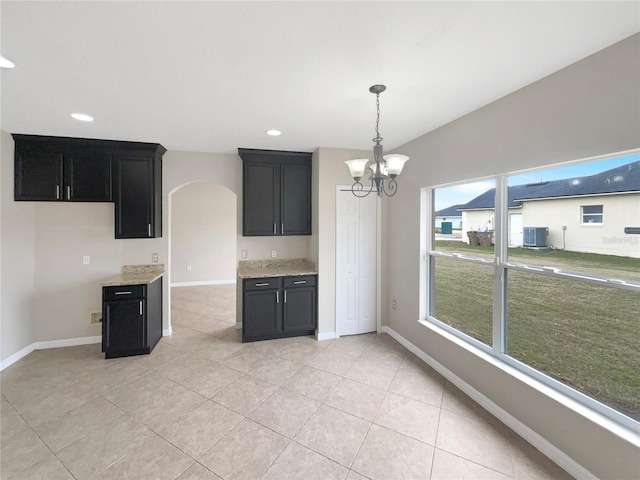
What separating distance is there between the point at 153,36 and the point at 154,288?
302 cm

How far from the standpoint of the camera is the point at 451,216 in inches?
125

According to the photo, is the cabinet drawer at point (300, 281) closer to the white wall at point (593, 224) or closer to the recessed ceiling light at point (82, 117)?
the white wall at point (593, 224)

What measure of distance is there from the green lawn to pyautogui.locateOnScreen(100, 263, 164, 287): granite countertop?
387 cm

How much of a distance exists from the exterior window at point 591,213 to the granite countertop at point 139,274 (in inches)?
169

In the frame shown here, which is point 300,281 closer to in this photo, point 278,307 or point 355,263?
point 278,307

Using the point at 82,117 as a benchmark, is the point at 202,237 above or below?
below

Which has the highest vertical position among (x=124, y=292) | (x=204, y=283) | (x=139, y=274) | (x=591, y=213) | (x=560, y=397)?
(x=591, y=213)

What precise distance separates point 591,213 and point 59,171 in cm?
537

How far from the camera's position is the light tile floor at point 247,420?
5.95 feet

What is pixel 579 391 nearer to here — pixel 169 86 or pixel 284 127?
pixel 284 127

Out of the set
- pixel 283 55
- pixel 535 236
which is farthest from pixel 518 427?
pixel 283 55

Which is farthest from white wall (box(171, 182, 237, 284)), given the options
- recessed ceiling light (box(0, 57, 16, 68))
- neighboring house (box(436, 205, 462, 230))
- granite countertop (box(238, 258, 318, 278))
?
neighboring house (box(436, 205, 462, 230))

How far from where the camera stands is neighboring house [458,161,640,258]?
66.1 inches

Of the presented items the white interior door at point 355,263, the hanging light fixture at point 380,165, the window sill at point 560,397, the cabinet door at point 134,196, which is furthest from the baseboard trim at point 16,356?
the window sill at point 560,397
